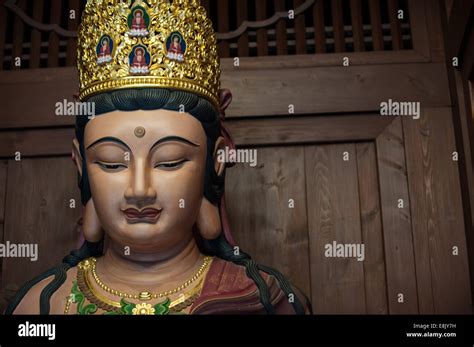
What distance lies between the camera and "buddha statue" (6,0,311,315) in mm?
1573

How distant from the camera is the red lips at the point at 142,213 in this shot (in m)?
1.56

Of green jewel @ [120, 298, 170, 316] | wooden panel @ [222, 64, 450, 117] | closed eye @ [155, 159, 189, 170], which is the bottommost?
green jewel @ [120, 298, 170, 316]

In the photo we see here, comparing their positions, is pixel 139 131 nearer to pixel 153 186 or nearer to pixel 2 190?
pixel 153 186

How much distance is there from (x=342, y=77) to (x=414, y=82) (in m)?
0.22

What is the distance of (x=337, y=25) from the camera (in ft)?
7.29

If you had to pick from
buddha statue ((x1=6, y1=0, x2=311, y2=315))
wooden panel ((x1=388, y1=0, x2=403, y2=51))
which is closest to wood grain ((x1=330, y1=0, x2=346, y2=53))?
wooden panel ((x1=388, y1=0, x2=403, y2=51))

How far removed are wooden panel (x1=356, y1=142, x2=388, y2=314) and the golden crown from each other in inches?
23.6

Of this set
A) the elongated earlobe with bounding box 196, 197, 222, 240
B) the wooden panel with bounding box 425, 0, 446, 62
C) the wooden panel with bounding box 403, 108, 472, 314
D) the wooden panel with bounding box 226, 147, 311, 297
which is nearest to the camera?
the elongated earlobe with bounding box 196, 197, 222, 240

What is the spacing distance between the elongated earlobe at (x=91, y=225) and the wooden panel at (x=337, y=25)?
956 mm

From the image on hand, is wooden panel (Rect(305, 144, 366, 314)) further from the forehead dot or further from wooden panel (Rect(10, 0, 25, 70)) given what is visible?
wooden panel (Rect(10, 0, 25, 70))

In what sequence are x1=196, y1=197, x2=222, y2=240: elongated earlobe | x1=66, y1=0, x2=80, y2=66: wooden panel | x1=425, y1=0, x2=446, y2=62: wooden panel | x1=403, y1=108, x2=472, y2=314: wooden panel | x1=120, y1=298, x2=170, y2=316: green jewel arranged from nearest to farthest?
x1=120, y1=298, x2=170, y2=316: green jewel
x1=196, y1=197, x2=222, y2=240: elongated earlobe
x1=403, y1=108, x2=472, y2=314: wooden panel
x1=425, y1=0, x2=446, y2=62: wooden panel
x1=66, y1=0, x2=80, y2=66: wooden panel

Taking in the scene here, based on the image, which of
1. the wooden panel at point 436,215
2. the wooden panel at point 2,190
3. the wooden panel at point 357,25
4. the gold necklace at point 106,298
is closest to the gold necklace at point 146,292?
the gold necklace at point 106,298

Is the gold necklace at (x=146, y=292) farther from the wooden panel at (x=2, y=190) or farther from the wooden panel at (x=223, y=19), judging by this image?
the wooden panel at (x=223, y=19)

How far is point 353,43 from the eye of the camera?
2213 millimetres
